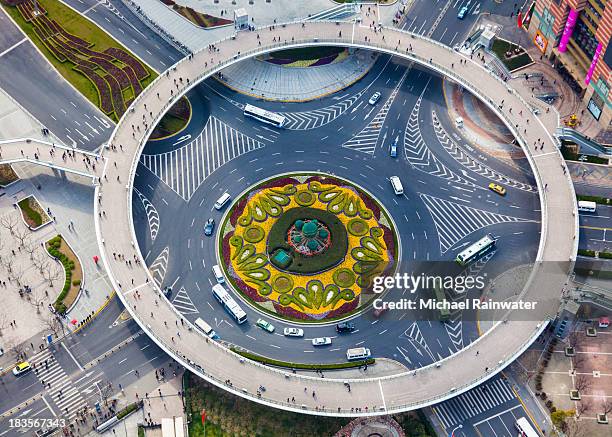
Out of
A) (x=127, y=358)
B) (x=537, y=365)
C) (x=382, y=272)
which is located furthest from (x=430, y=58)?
(x=127, y=358)

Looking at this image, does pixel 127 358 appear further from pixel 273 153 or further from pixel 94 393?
pixel 273 153

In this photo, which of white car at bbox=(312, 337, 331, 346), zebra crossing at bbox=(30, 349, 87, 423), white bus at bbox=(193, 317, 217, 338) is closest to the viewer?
zebra crossing at bbox=(30, 349, 87, 423)

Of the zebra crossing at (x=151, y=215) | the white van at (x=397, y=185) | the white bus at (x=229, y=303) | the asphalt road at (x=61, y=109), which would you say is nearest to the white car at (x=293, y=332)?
the white bus at (x=229, y=303)

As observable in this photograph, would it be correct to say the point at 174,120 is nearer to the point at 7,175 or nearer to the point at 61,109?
the point at 61,109

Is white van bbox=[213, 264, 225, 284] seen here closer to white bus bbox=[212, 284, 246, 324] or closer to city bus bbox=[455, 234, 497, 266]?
white bus bbox=[212, 284, 246, 324]

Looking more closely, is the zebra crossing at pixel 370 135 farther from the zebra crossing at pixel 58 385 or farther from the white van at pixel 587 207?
the zebra crossing at pixel 58 385

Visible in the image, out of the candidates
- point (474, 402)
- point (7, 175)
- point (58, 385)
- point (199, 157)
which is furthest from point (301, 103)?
point (58, 385)

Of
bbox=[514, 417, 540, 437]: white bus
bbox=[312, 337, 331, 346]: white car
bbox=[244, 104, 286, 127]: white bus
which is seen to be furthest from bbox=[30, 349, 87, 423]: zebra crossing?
bbox=[514, 417, 540, 437]: white bus
